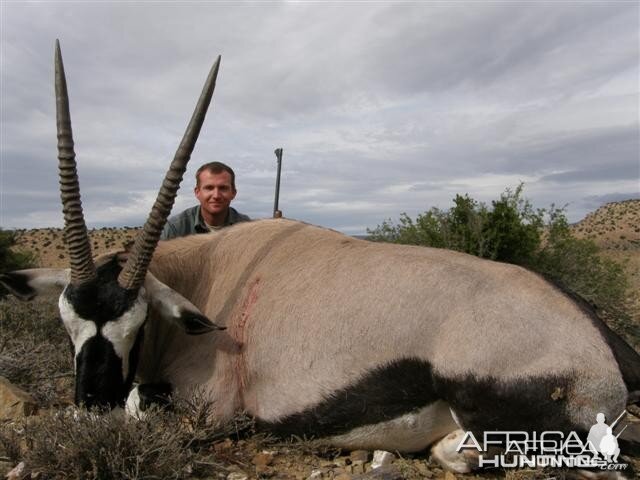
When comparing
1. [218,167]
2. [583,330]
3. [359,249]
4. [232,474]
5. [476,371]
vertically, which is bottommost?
[232,474]

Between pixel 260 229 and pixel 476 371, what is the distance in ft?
7.27

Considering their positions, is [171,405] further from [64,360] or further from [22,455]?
[64,360]

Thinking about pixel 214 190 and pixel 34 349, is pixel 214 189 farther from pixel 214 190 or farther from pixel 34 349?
pixel 34 349

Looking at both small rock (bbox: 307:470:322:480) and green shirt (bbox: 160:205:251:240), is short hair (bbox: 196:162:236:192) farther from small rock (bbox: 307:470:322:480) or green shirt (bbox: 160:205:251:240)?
small rock (bbox: 307:470:322:480)

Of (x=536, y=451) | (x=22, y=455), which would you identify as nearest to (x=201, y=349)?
(x=22, y=455)

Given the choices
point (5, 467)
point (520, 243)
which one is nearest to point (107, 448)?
point (5, 467)

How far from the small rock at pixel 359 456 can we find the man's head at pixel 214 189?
3.68 metres

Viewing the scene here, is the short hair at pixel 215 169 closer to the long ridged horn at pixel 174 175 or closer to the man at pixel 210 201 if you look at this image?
the man at pixel 210 201

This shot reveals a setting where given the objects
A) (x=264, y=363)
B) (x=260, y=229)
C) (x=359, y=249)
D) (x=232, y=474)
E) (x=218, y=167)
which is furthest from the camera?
(x=218, y=167)

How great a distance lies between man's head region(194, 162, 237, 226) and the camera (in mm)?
6535

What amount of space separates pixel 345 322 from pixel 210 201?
11.2 feet

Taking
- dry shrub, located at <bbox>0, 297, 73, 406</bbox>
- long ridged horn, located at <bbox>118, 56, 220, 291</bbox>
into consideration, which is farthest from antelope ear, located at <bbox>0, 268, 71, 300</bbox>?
long ridged horn, located at <bbox>118, 56, 220, 291</bbox>

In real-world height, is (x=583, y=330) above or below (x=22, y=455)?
above

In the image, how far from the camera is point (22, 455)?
3.32 m
